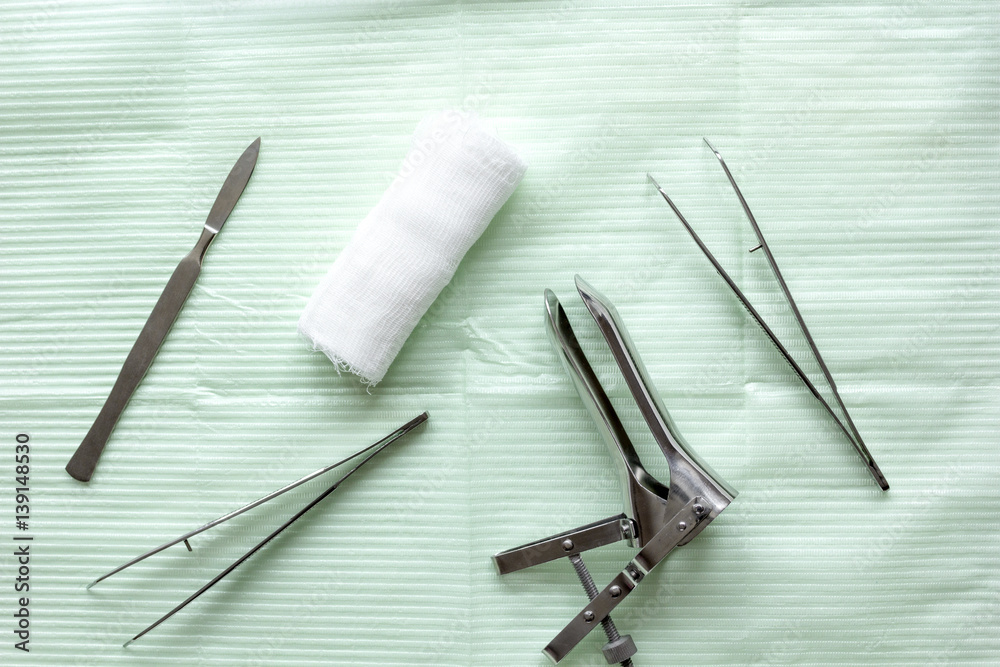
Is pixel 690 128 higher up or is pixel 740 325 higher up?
pixel 690 128

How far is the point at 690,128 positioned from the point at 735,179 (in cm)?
8

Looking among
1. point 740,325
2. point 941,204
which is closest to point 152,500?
point 740,325

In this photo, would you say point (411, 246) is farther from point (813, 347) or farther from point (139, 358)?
point (813, 347)

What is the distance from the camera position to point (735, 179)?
804 millimetres

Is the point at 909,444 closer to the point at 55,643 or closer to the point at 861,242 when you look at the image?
the point at 861,242

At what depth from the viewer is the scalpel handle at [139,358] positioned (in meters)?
0.81

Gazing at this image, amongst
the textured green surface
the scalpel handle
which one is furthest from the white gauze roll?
the scalpel handle

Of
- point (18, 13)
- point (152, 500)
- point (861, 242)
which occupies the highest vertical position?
point (18, 13)

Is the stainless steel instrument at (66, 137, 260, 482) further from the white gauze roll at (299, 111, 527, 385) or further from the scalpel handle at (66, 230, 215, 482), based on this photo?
the white gauze roll at (299, 111, 527, 385)

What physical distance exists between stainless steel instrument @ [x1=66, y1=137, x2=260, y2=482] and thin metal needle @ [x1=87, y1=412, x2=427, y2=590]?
0.37 ft

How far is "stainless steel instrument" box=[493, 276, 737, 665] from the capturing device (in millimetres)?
710

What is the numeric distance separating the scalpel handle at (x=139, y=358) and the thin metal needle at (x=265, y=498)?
0.37 ft

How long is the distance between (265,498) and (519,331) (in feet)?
1.06

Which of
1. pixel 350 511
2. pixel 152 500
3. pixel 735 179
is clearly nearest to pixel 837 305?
pixel 735 179
